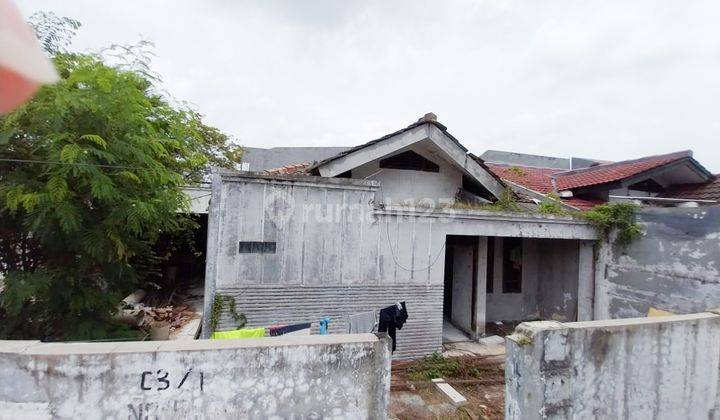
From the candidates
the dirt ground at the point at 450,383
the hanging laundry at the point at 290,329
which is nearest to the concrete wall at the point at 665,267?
the dirt ground at the point at 450,383

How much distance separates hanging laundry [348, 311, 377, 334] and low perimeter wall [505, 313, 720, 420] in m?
3.35

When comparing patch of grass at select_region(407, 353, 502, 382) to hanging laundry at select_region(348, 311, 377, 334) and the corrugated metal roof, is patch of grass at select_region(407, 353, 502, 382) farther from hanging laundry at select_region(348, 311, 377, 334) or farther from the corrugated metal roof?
the corrugated metal roof

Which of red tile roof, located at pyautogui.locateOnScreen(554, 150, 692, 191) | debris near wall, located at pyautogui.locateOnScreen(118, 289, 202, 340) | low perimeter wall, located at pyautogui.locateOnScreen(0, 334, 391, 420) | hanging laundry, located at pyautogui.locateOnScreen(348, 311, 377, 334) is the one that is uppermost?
red tile roof, located at pyautogui.locateOnScreen(554, 150, 692, 191)

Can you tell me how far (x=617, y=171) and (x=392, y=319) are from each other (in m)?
9.11

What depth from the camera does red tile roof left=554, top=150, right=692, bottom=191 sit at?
385 inches

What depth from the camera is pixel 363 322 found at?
6.75 m

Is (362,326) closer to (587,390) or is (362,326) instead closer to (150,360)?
(587,390)

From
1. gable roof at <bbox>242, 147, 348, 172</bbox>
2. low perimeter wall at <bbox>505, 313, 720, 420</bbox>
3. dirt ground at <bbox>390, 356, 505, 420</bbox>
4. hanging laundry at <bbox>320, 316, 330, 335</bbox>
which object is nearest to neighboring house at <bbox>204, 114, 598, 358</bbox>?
hanging laundry at <bbox>320, 316, 330, 335</bbox>

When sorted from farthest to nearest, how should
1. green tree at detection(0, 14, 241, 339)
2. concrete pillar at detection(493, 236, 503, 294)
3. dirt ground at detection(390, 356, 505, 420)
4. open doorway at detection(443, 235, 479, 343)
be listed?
concrete pillar at detection(493, 236, 503, 294)
open doorway at detection(443, 235, 479, 343)
dirt ground at detection(390, 356, 505, 420)
green tree at detection(0, 14, 241, 339)

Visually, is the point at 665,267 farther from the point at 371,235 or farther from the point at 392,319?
A: the point at 371,235

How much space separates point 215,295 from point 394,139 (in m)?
4.88

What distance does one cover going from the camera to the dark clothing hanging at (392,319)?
6.57 meters

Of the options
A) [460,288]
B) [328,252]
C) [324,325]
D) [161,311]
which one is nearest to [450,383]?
[324,325]

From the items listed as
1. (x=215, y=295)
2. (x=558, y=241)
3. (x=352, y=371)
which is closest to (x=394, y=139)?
(x=215, y=295)
